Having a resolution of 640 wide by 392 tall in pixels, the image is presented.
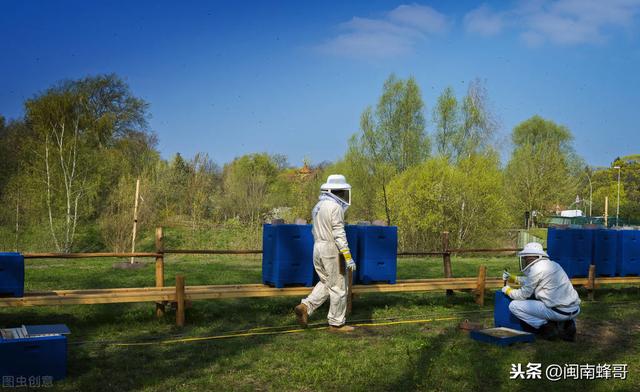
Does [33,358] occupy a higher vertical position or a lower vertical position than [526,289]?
lower

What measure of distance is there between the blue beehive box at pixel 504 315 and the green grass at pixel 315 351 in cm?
61

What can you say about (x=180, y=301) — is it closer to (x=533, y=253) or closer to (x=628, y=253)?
(x=533, y=253)

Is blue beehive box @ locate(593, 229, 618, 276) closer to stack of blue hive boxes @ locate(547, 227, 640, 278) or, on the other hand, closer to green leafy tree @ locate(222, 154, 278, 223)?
stack of blue hive boxes @ locate(547, 227, 640, 278)

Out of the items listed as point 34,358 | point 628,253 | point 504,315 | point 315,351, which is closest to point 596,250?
point 628,253

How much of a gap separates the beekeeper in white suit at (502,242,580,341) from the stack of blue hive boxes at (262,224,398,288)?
7.99 feet

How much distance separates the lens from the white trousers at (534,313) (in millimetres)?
7387

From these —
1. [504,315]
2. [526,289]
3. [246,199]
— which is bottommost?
[504,315]

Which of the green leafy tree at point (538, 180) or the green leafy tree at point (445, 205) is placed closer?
the green leafy tree at point (445, 205)

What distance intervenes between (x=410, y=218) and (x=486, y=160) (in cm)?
621

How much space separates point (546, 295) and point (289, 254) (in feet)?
11.9

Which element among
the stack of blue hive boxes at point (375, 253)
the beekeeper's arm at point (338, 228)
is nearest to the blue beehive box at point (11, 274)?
the beekeeper's arm at point (338, 228)

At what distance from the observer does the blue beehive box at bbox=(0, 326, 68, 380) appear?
16.9ft

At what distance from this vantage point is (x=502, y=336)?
7184mm

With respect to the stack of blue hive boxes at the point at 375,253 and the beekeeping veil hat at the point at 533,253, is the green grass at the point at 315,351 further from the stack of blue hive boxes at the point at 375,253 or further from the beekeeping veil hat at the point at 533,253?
the beekeeping veil hat at the point at 533,253
